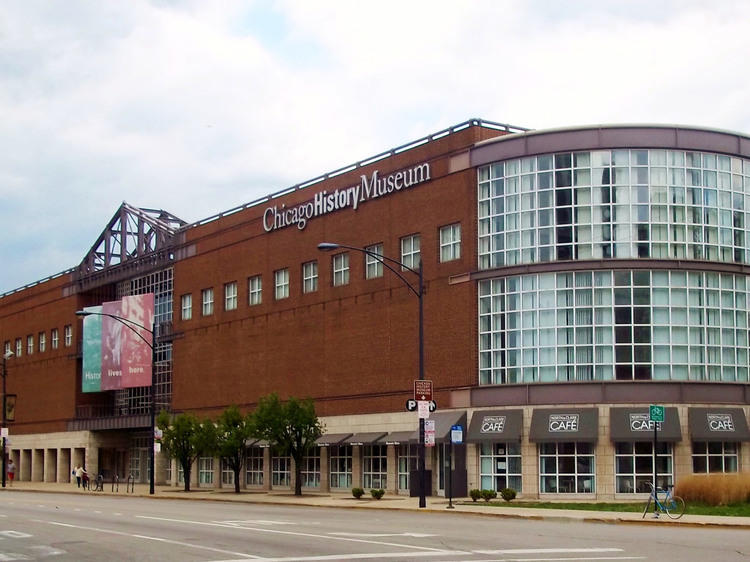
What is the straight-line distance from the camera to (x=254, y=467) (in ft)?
211

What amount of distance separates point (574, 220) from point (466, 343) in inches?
284

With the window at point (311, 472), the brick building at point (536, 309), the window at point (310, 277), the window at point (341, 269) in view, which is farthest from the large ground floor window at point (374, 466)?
the window at point (310, 277)

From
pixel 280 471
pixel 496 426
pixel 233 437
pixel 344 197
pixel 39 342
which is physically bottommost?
pixel 280 471

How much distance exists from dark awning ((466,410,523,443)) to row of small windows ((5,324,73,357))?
48206mm

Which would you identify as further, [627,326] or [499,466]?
[499,466]

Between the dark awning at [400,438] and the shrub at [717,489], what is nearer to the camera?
the shrub at [717,489]

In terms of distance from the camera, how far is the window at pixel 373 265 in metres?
54.8

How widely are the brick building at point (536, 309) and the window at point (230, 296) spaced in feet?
26.6

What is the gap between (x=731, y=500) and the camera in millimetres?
35531

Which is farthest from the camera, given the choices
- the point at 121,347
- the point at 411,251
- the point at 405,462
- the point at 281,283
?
the point at 121,347

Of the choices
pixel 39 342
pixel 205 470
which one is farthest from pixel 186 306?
pixel 39 342

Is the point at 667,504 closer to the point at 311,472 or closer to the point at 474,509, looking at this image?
the point at 474,509

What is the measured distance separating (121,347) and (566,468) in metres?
41.7

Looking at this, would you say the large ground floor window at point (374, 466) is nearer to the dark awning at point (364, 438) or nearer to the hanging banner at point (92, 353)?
the dark awning at point (364, 438)
